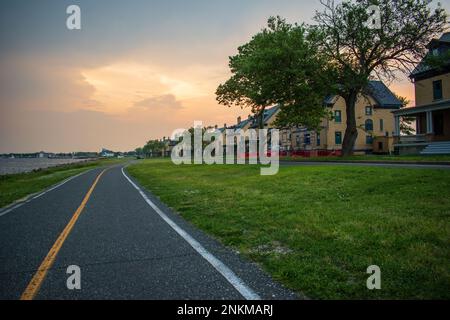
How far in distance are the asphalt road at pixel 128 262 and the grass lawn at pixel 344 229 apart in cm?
54

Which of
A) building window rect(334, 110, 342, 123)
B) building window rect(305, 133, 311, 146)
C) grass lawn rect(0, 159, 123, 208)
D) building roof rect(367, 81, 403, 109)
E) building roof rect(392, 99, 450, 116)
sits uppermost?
building roof rect(367, 81, 403, 109)

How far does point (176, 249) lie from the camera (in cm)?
567

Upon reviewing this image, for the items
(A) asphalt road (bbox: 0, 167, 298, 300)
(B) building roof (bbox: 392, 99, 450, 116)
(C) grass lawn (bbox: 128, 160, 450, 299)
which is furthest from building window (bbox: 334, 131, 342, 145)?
(A) asphalt road (bbox: 0, 167, 298, 300)

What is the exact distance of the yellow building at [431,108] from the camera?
29.8 metres

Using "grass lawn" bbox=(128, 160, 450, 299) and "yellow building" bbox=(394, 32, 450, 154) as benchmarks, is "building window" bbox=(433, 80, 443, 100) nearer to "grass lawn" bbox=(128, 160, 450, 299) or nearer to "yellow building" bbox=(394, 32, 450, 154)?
"yellow building" bbox=(394, 32, 450, 154)

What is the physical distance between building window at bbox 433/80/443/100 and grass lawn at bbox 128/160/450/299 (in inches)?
986

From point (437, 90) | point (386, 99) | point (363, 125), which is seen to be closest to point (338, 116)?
point (363, 125)

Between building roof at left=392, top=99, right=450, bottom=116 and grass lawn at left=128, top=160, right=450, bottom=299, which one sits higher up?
building roof at left=392, top=99, right=450, bottom=116

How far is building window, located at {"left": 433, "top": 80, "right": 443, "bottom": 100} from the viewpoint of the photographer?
3194cm

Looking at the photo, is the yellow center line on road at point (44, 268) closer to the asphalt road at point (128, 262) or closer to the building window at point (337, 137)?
the asphalt road at point (128, 262)

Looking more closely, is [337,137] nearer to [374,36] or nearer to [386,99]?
[386,99]

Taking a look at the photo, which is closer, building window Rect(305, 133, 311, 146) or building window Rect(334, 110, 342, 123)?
building window Rect(334, 110, 342, 123)

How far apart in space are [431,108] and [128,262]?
34.3 m

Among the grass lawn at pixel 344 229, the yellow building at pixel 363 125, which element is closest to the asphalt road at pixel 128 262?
the grass lawn at pixel 344 229
